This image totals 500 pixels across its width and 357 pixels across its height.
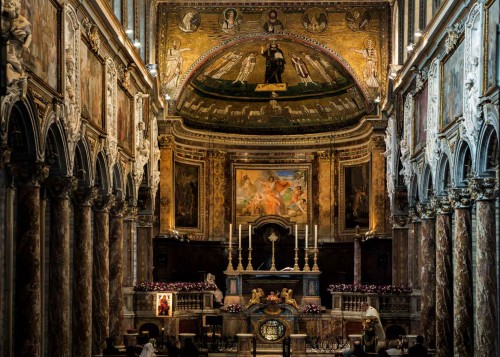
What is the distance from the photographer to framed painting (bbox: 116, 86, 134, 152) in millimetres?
35562

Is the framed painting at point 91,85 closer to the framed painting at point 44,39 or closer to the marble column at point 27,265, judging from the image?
the framed painting at point 44,39

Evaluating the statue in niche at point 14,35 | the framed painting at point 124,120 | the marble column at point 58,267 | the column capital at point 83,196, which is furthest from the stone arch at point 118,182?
the statue in niche at point 14,35

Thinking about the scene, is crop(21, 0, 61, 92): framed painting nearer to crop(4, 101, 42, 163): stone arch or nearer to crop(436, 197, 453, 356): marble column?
crop(4, 101, 42, 163): stone arch

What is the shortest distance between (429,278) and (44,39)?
1657 cm

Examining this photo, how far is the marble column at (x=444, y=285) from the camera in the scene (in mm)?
30781

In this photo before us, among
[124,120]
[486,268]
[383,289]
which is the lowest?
[383,289]

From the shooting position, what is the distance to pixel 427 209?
34281 millimetres

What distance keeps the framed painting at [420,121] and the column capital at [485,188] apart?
10.3m

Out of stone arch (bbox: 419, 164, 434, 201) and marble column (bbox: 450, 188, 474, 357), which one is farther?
stone arch (bbox: 419, 164, 434, 201)

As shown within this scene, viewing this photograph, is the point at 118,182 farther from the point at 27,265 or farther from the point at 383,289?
the point at 27,265

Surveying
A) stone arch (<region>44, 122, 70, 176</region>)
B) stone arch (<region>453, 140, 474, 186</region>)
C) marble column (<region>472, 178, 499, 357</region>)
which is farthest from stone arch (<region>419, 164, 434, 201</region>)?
stone arch (<region>44, 122, 70, 176</region>)

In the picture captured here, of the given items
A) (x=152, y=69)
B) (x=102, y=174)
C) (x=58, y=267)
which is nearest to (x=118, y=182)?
(x=102, y=174)

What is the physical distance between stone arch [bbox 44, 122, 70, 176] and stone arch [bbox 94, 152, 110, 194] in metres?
5.95

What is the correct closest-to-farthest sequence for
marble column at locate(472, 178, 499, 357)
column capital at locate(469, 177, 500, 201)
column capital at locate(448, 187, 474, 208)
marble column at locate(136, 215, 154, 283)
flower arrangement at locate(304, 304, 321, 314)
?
1. marble column at locate(472, 178, 499, 357)
2. column capital at locate(469, 177, 500, 201)
3. column capital at locate(448, 187, 474, 208)
4. flower arrangement at locate(304, 304, 321, 314)
5. marble column at locate(136, 215, 154, 283)
